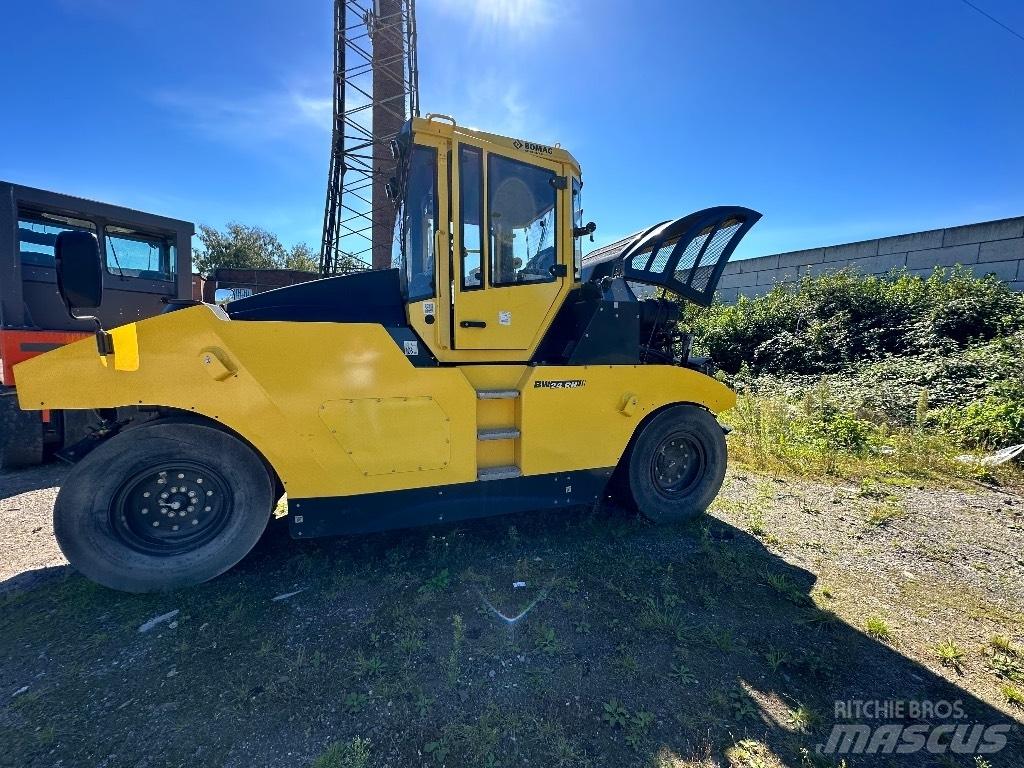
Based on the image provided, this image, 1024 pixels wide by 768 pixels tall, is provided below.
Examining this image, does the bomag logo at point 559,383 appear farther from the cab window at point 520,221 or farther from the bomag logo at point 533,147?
the bomag logo at point 533,147

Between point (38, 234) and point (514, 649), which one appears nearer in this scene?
point (514, 649)

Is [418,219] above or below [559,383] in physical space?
above

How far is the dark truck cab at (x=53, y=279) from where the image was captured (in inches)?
178

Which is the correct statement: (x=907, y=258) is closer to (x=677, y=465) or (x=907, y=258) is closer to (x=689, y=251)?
(x=689, y=251)

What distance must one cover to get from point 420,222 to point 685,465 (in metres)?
2.93

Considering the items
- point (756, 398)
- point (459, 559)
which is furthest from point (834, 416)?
point (459, 559)

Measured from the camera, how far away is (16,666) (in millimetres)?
2115

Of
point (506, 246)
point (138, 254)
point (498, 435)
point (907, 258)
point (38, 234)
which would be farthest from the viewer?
point (907, 258)

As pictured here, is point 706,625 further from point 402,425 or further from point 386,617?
point 402,425

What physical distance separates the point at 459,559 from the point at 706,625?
157 cm

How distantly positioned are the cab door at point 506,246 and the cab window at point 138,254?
514 cm

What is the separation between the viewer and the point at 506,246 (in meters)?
3.20

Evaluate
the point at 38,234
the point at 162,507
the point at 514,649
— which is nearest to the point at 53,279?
the point at 38,234

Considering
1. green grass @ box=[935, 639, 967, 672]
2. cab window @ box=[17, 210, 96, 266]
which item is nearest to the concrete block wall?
green grass @ box=[935, 639, 967, 672]
